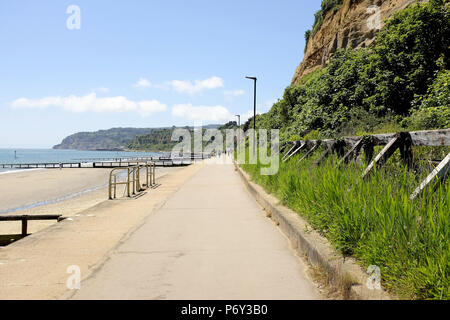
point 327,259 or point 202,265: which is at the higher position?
point 327,259

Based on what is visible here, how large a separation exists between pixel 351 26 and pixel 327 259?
35813 mm

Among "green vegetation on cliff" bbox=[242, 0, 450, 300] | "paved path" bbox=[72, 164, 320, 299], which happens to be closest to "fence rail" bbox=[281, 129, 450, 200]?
"green vegetation on cliff" bbox=[242, 0, 450, 300]

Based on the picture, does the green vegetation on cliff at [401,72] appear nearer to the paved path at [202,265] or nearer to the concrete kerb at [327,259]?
the concrete kerb at [327,259]

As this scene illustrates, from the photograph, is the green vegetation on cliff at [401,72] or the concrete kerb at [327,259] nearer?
the concrete kerb at [327,259]

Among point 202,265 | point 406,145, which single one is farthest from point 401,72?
point 202,265

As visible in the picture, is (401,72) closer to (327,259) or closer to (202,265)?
(327,259)

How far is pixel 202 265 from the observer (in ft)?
13.5

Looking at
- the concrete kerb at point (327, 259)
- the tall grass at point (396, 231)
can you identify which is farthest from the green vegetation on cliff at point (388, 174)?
the concrete kerb at point (327, 259)

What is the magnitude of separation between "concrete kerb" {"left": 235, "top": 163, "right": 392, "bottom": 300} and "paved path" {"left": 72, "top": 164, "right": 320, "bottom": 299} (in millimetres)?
183

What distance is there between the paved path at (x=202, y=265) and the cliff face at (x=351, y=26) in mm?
25213

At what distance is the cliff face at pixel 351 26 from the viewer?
30275mm

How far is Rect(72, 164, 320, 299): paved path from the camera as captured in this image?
3.30 m

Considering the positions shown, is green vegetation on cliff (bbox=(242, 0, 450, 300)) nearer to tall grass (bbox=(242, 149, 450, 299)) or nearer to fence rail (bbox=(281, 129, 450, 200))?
tall grass (bbox=(242, 149, 450, 299))
